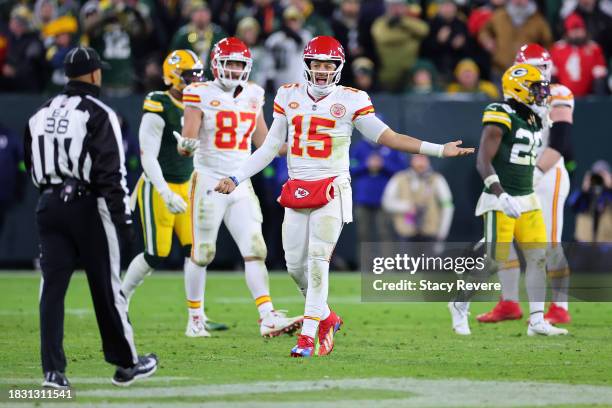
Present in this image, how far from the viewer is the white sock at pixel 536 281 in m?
9.57

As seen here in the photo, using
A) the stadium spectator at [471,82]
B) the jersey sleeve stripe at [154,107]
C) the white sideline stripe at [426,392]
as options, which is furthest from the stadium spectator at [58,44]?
the white sideline stripe at [426,392]

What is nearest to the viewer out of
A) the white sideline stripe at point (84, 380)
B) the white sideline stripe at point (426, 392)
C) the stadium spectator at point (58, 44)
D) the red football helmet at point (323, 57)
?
the white sideline stripe at point (426, 392)

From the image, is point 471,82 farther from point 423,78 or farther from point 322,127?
point 322,127

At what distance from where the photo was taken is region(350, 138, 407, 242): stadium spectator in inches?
615

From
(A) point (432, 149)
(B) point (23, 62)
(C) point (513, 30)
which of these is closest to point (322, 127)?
(A) point (432, 149)

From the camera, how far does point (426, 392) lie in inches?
265

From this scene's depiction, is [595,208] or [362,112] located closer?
[362,112]

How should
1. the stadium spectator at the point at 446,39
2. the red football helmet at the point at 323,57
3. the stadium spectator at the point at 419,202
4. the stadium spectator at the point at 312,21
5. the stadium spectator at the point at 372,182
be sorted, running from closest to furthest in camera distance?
the red football helmet at the point at 323,57 < the stadium spectator at the point at 419,202 < the stadium spectator at the point at 372,182 < the stadium spectator at the point at 312,21 < the stadium spectator at the point at 446,39

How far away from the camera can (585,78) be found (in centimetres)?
1559

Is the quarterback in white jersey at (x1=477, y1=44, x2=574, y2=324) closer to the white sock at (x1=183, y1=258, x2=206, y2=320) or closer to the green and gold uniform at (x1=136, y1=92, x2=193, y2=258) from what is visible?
the white sock at (x1=183, y1=258, x2=206, y2=320)

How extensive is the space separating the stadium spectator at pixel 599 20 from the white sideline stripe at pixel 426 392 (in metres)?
9.77

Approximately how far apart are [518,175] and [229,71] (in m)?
2.27

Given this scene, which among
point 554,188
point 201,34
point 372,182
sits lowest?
point 372,182

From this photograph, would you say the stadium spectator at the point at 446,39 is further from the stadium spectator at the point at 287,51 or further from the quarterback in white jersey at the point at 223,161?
the quarterback in white jersey at the point at 223,161
